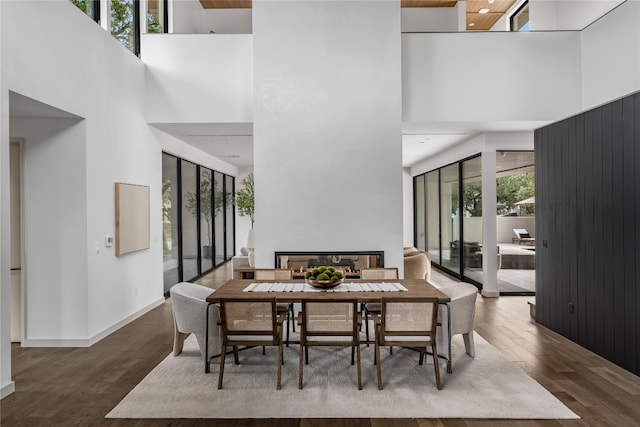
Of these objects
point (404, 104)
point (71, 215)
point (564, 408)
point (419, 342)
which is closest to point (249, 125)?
point (404, 104)

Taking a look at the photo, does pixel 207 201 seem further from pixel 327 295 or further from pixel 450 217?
pixel 327 295

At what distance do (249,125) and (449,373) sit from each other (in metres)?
3.98

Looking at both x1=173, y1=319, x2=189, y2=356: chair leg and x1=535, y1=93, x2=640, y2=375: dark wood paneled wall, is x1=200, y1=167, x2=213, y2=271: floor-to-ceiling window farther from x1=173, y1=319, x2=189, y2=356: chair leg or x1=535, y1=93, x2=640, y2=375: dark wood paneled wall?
x1=535, y1=93, x2=640, y2=375: dark wood paneled wall

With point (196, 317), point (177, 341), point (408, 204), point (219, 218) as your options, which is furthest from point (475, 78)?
point (408, 204)

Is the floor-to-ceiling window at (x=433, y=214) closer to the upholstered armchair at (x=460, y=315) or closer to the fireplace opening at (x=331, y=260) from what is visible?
the fireplace opening at (x=331, y=260)

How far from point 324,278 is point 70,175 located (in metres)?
2.85

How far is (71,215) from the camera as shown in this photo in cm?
443

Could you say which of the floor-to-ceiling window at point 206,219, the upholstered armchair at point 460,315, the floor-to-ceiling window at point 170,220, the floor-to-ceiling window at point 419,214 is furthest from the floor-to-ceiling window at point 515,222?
the floor-to-ceiling window at point 206,219

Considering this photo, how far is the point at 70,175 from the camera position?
4430mm

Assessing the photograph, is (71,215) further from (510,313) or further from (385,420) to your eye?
(510,313)

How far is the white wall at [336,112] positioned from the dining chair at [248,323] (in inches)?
86.0

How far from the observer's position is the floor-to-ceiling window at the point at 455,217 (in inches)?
289

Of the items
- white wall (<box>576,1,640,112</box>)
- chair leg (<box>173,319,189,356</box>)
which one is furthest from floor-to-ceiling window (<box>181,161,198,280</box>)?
white wall (<box>576,1,640,112</box>)

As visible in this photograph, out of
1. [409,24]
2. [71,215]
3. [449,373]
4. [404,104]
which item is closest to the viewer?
[449,373]
